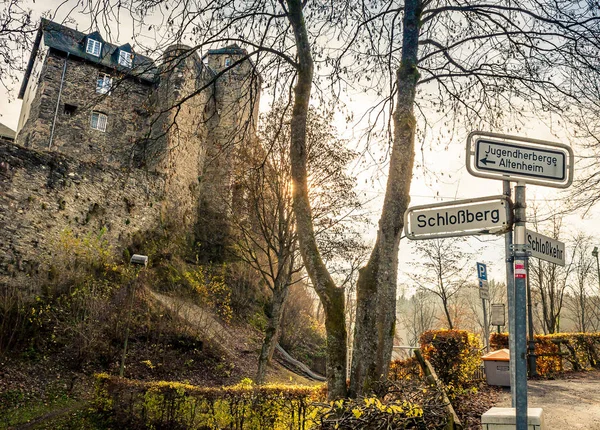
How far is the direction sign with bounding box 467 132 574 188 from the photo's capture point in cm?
311

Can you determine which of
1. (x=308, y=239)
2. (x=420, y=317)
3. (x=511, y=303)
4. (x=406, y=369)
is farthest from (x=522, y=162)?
(x=420, y=317)

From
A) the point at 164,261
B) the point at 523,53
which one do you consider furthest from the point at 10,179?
the point at 523,53

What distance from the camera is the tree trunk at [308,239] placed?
513 cm

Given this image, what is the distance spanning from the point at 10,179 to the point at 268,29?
37.5 ft

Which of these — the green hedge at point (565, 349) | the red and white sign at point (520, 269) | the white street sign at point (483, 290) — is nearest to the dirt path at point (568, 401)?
the green hedge at point (565, 349)

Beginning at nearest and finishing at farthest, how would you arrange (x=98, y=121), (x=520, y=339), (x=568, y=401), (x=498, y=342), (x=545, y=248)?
(x=520, y=339), (x=545, y=248), (x=568, y=401), (x=498, y=342), (x=98, y=121)

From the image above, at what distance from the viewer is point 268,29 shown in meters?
7.22

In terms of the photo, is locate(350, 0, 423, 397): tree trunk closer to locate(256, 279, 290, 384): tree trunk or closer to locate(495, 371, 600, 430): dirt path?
locate(495, 371, 600, 430): dirt path

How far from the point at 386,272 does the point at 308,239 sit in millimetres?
1117

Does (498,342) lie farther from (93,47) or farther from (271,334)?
(93,47)

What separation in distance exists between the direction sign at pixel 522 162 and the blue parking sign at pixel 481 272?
1085 centimetres

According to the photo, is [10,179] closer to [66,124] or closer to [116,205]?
[116,205]

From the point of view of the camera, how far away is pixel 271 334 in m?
13.8

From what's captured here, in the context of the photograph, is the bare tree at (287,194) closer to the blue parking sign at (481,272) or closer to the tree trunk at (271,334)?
the tree trunk at (271,334)
